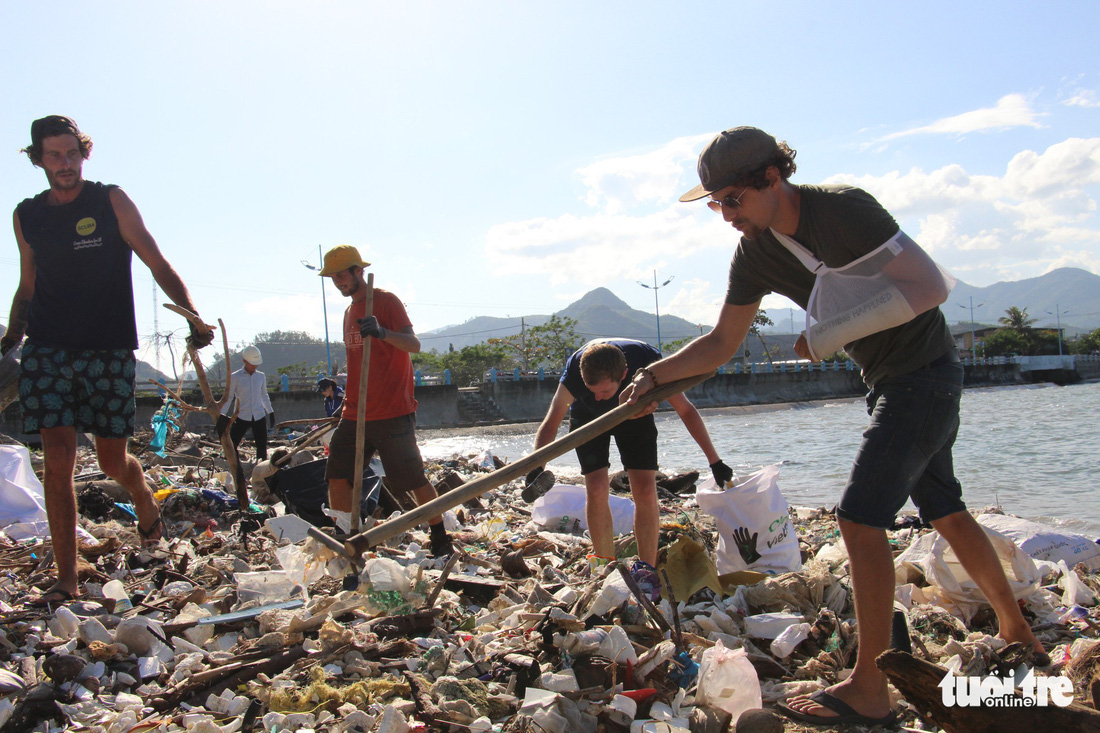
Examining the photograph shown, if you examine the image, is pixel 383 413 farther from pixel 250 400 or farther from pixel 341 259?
pixel 250 400

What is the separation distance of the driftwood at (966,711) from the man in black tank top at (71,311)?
2.99 m

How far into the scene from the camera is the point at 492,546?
4277 millimetres

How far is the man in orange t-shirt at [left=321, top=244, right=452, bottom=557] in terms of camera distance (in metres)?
3.83

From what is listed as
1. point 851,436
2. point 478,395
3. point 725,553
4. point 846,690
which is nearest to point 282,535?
point 725,553

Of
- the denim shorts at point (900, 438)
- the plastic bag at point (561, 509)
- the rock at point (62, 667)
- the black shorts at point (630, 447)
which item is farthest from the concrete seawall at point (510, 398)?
the denim shorts at point (900, 438)

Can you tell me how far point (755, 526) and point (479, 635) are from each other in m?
1.42

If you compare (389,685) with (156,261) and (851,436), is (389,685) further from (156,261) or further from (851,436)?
(851,436)

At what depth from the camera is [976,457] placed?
410 inches

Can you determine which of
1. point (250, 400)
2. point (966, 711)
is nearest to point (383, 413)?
point (966, 711)

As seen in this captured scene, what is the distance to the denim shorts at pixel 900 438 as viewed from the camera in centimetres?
190

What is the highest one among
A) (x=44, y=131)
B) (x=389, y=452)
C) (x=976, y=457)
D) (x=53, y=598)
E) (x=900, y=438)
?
(x=44, y=131)

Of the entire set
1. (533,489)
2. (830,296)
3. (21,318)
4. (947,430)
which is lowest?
(533,489)

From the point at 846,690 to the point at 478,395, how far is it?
28533 mm

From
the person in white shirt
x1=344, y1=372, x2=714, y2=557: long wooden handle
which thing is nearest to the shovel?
x1=344, y1=372, x2=714, y2=557: long wooden handle
